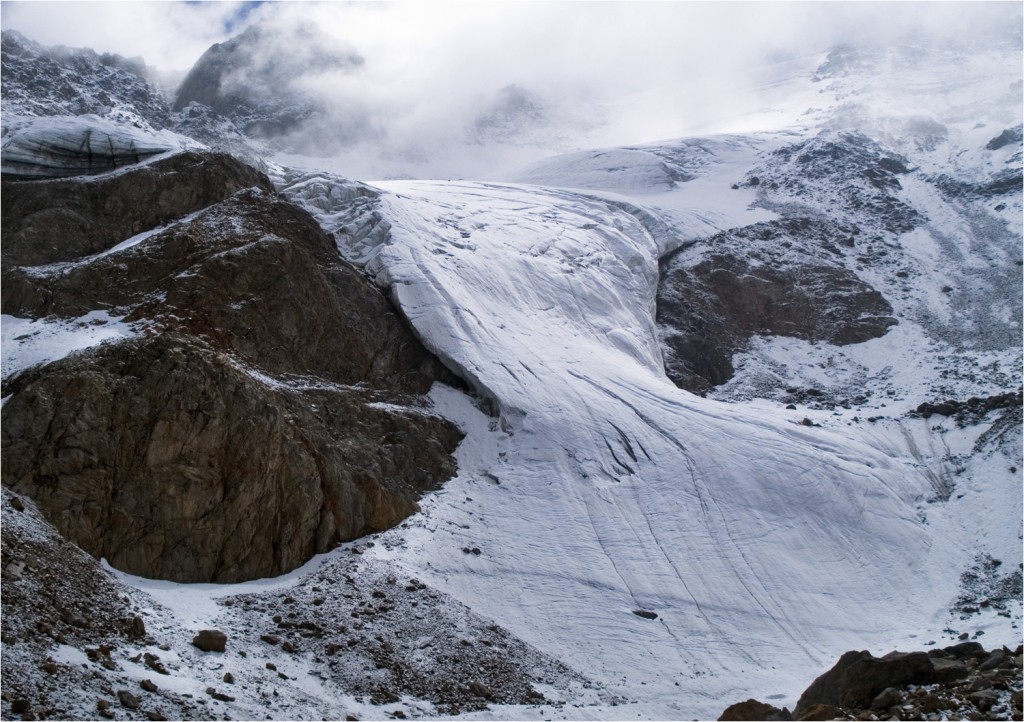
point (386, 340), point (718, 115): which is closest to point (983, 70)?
point (718, 115)

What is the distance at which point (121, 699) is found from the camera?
13.4m

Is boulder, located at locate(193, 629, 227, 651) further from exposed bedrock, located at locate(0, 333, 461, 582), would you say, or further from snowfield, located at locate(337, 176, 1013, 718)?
snowfield, located at locate(337, 176, 1013, 718)

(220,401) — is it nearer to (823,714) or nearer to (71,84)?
(823,714)

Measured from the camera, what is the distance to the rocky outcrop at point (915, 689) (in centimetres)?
1323

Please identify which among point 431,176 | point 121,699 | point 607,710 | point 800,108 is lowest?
point 607,710

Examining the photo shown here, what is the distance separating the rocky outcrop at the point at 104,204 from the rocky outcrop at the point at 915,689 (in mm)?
22516

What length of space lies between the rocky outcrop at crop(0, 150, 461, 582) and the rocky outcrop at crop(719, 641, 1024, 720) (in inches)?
439

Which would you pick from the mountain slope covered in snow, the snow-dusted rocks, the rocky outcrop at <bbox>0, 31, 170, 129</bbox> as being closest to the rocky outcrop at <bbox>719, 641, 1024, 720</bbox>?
the mountain slope covered in snow

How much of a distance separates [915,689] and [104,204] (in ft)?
86.0

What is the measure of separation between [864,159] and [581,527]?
42335mm

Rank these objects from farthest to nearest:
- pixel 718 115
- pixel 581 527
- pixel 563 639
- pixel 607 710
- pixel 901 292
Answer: pixel 718 115 < pixel 901 292 < pixel 581 527 < pixel 563 639 < pixel 607 710

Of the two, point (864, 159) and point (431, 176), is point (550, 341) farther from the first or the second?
point (431, 176)

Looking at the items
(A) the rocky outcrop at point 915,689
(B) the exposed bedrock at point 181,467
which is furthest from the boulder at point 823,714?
(B) the exposed bedrock at point 181,467

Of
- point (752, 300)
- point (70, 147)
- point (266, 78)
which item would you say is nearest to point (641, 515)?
point (752, 300)
